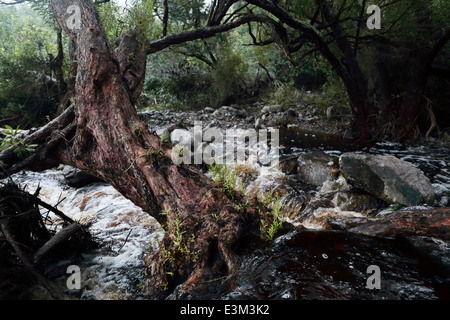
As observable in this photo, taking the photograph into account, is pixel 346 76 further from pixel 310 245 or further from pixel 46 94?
pixel 46 94

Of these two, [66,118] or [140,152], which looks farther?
[66,118]

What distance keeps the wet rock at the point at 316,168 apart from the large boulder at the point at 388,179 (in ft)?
1.67

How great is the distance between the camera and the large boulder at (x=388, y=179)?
4.21 m

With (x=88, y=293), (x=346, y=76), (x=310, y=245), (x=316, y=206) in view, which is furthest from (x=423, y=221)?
(x=346, y=76)

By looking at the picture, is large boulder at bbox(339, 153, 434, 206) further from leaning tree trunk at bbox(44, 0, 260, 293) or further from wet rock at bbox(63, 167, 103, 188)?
wet rock at bbox(63, 167, 103, 188)

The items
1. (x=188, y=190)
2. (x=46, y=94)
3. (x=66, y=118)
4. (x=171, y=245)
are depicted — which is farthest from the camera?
(x=46, y=94)

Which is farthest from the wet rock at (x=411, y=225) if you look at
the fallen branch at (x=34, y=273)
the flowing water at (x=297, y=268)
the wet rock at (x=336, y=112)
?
the wet rock at (x=336, y=112)

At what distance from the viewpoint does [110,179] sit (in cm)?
330

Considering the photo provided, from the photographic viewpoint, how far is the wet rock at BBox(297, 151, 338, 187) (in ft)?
18.0

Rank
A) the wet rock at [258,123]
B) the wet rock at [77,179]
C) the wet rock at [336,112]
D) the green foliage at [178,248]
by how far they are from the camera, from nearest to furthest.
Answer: the green foliage at [178,248], the wet rock at [77,179], the wet rock at [336,112], the wet rock at [258,123]

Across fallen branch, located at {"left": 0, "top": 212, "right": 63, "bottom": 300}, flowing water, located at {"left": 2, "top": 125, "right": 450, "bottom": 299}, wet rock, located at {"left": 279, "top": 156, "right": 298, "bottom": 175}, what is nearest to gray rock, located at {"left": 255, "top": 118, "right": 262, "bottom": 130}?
wet rock, located at {"left": 279, "top": 156, "right": 298, "bottom": 175}

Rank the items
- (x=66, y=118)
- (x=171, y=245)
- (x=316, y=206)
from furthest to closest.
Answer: (x=316, y=206) → (x=66, y=118) → (x=171, y=245)

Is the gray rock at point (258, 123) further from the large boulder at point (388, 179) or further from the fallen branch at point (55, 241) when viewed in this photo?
the fallen branch at point (55, 241)
